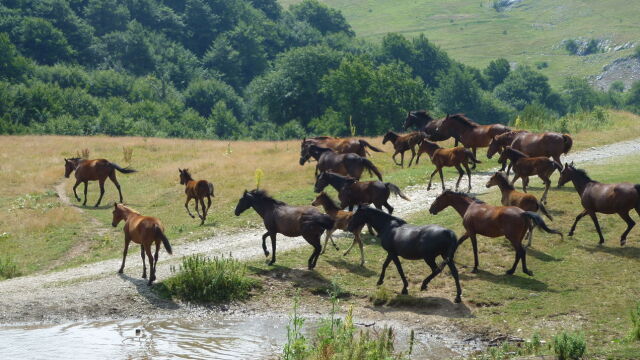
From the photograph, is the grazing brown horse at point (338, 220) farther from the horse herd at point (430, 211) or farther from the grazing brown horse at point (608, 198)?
the grazing brown horse at point (608, 198)

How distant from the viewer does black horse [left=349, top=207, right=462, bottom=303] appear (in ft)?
57.1

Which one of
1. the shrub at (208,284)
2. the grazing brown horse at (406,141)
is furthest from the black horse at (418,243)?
the grazing brown horse at (406,141)

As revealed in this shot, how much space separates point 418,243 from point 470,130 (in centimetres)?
1427

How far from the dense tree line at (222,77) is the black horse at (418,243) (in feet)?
101

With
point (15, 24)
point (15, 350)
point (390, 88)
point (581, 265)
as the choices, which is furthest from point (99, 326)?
point (15, 24)

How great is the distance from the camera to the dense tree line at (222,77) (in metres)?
83.4

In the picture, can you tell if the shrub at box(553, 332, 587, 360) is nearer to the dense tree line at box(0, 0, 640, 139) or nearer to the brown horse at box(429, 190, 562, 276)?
the brown horse at box(429, 190, 562, 276)

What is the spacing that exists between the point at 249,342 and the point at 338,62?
282 ft

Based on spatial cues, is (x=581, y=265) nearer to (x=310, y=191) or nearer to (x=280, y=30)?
(x=310, y=191)

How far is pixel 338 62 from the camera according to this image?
99.6 metres

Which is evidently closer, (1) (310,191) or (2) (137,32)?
(1) (310,191)

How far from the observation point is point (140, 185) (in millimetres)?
35719

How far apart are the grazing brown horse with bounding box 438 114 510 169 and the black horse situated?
13079 millimetres

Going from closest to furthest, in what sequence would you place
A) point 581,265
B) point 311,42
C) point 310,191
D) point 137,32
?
point 581,265, point 310,191, point 137,32, point 311,42
